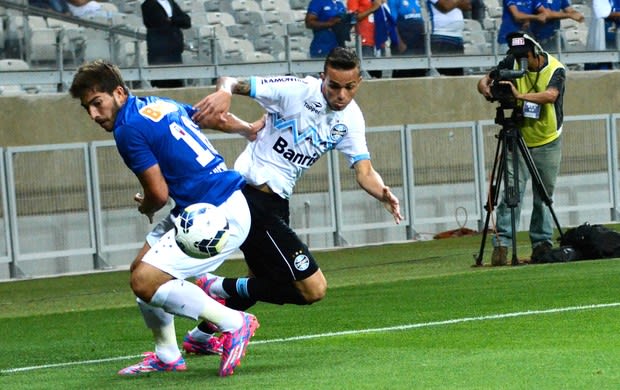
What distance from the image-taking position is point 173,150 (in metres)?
8.30

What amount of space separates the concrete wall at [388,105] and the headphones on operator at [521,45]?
19.9 feet

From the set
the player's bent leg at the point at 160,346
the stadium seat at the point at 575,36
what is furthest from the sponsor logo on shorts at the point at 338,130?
the stadium seat at the point at 575,36

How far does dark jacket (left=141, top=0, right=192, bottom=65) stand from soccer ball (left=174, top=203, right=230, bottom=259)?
12361 millimetres

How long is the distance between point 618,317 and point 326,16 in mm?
12075

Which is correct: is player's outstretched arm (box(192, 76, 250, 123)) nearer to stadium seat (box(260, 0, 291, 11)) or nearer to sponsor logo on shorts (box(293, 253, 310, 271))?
sponsor logo on shorts (box(293, 253, 310, 271))

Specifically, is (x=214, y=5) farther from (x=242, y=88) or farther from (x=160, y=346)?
(x=160, y=346)

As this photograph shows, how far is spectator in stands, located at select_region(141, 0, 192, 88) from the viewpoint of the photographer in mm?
20344

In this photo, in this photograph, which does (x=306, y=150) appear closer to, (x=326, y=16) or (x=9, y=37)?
(x=9, y=37)

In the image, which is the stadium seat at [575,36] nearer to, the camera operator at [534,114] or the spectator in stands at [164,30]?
the spectator in stands at [164,30]

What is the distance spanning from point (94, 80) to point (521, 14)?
14.9 metres

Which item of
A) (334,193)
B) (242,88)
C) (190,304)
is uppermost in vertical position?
(242,88)

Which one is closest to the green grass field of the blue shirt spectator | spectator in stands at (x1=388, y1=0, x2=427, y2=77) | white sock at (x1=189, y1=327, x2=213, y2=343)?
white sock at (x1=189, y1=327, x2=213, y2=343)

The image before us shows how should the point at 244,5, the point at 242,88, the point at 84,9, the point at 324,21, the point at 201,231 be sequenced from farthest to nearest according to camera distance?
the point at 244,5
the point at 324,21
the point at 84,9
the point at 242,88
the point at 201,231

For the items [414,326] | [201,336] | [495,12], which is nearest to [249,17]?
[495,12]
